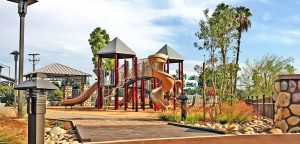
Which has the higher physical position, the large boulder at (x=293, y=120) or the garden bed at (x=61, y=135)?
the large boulder at (x=293, y=120)

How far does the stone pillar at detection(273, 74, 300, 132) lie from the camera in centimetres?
1060

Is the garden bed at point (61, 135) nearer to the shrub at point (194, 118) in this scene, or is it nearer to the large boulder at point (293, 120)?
the shrub at point (194, 118)

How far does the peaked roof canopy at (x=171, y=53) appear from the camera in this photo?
25.0 metres

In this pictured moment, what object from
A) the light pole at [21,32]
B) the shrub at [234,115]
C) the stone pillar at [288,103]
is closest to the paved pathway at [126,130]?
the light pole at [21,32]

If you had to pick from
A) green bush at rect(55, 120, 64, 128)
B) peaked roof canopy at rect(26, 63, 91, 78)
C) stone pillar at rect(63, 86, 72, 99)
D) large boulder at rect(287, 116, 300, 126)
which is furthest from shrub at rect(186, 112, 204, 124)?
peaked roof canopy at rect(26, 63, 91, 78)

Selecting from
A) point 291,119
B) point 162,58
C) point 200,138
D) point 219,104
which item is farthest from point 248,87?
point 200,138

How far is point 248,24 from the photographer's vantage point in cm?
4019

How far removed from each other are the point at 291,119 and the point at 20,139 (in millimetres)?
7222

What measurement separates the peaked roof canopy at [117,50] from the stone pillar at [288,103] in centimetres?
1222

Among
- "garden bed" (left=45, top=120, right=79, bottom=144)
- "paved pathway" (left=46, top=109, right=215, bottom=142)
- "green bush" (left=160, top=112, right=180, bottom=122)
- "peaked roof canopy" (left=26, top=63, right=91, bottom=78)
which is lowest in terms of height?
"garden bed" (left=45, top=120, right=79, bottom=144)

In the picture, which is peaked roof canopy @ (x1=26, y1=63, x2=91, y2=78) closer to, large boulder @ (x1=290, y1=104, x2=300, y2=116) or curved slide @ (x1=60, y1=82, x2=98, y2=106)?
curved slide @ (x1=60, y1=82, x2=98, y2=106)

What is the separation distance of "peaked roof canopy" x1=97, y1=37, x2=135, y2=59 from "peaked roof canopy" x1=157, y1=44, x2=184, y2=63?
3068 mm

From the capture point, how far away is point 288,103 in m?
10.8

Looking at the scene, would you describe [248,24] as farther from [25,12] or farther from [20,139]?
[20,139]
